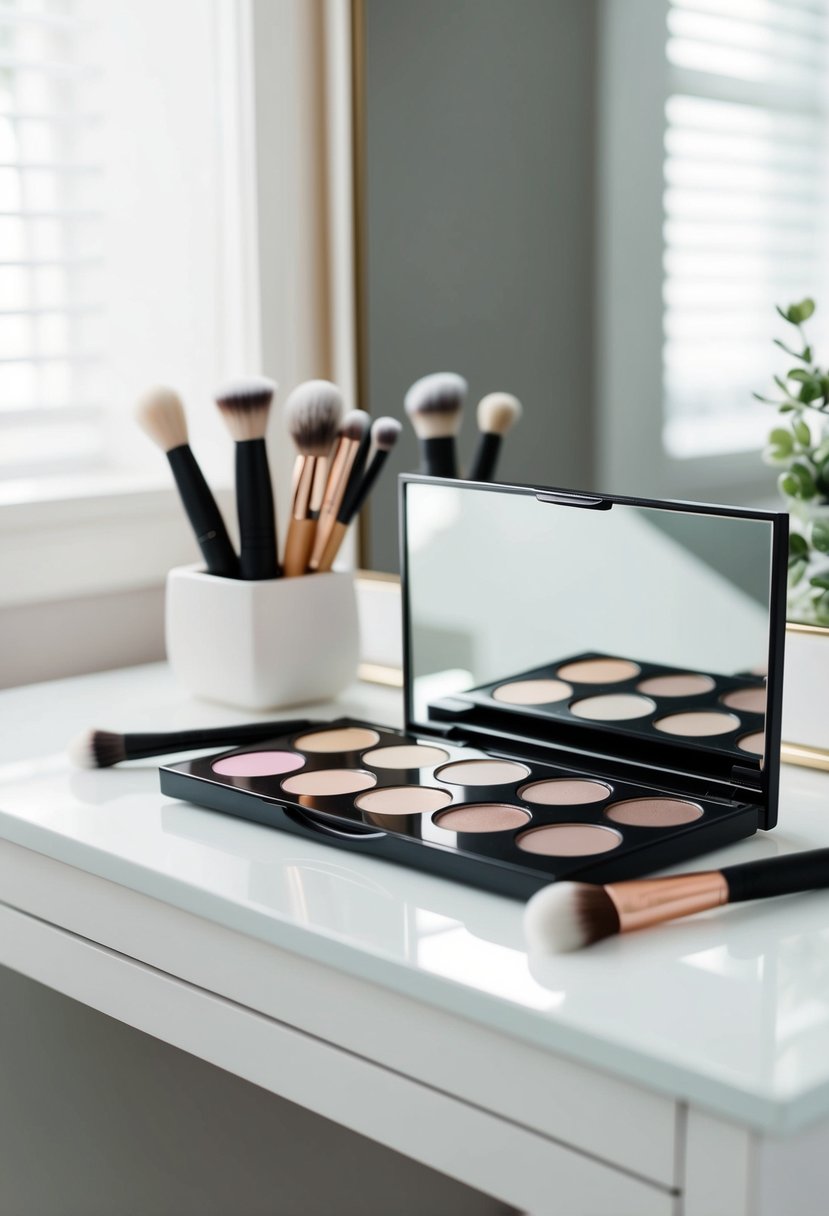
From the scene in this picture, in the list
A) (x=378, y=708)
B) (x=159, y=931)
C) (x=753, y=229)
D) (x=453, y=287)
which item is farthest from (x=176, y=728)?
(x=753, y=229)

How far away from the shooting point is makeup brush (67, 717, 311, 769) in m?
0.88

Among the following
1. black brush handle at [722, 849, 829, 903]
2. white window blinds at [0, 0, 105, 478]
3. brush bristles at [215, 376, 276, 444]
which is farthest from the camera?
white window blinds at [0, 0, 105, 478]

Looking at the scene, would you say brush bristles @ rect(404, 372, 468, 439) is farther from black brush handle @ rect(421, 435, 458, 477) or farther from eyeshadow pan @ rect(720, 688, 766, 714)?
eyeshadow pan @ rect(720, 688, 766, 714)

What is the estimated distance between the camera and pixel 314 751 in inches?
33.9

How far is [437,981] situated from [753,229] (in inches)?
22.9

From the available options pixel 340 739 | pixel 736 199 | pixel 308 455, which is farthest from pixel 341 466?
pixel 736 199

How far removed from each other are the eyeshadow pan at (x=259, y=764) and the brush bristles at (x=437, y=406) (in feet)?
1.08

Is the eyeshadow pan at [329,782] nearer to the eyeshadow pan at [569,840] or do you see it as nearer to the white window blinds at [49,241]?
the eyeshadow pan at [569,840]

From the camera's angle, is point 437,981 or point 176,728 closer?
point 437,981

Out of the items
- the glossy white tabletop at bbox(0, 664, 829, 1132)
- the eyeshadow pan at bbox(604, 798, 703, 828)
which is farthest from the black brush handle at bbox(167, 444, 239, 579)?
the eyeshadow pan at bbox(604, 798, 703, 828)

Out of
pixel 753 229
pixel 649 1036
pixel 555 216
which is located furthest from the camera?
pixel 555 216

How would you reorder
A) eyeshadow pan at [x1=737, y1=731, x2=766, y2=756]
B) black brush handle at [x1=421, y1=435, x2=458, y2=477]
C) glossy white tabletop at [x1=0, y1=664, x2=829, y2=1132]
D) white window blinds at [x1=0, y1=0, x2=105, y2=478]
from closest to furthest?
glossy white tabletop at [x1=0, y1=664, x2=829, y2=1132], eyeshadow pan at [x1=737, y1=731, x2=766, y2=756], black brush handle at [x1=421, y1=435, x2=458, y2=477], white window blinds at [x1=0, y1=0, x2=105, y2=478]

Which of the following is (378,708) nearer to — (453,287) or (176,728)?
(176,728)

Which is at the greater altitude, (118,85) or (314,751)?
(118,85)
